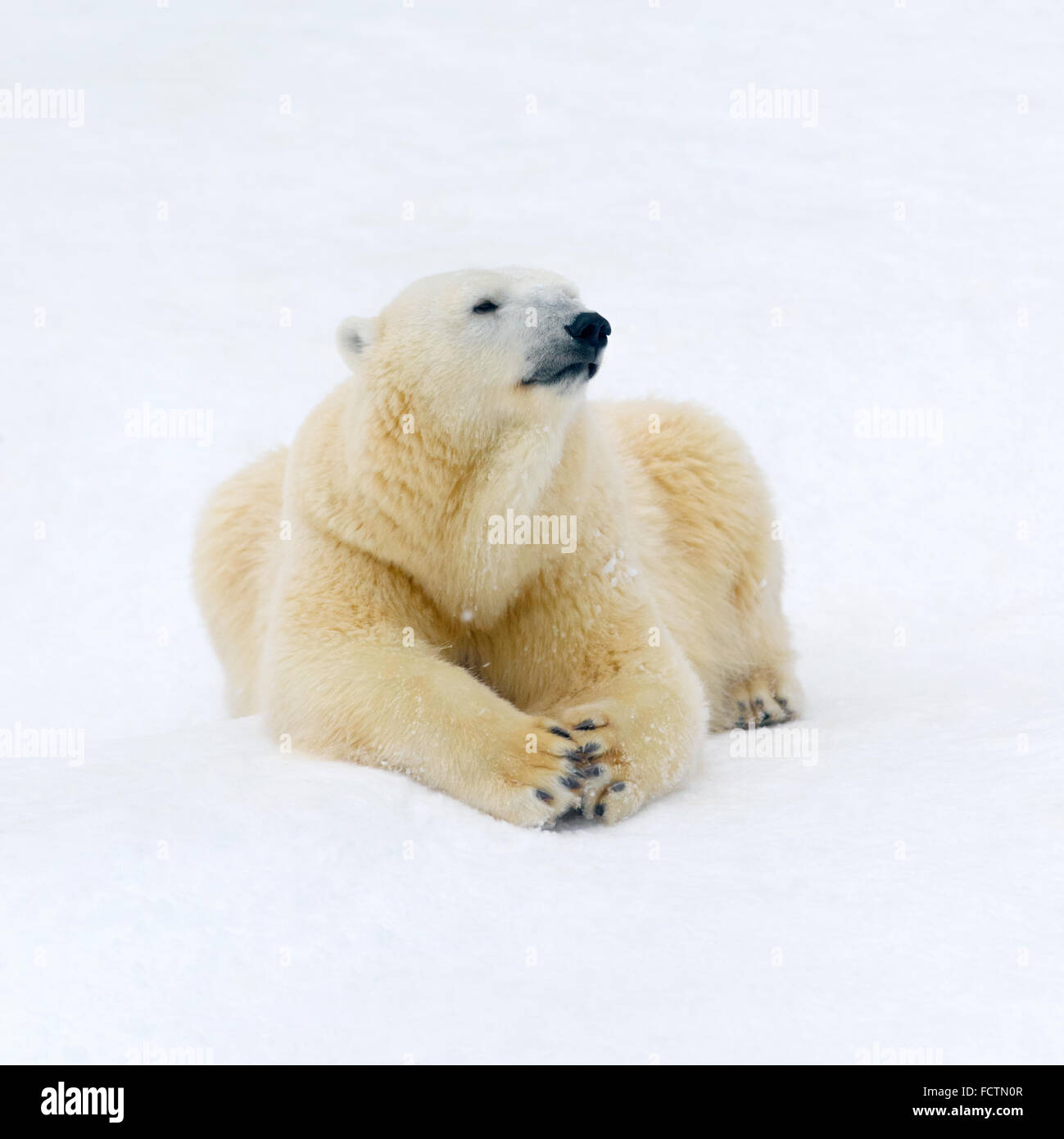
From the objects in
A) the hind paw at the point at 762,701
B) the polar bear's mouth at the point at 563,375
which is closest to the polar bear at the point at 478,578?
the polar bear's mouth at the point at 563,375

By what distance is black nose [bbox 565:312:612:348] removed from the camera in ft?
12.1

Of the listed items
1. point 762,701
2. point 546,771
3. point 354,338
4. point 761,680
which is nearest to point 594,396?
point 761,680

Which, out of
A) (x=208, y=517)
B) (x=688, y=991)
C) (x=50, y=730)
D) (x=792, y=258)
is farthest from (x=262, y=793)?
(x=792, y=258)

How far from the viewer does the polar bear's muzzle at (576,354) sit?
12.1 feet

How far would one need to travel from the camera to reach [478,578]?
3910mm

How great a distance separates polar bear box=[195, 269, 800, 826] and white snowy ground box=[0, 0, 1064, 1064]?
0.53 ft

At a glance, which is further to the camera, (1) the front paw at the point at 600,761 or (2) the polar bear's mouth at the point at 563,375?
(2) the polar bear's mouth at the point at 563,375

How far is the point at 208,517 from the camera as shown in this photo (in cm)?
527

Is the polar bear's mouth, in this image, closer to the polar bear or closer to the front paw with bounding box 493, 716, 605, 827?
the polar bear

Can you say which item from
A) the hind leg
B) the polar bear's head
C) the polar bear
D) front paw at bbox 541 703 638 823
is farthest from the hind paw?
the polar bear's head

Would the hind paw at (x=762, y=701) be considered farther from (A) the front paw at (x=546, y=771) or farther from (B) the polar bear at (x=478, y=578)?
(A) the front paw at (x=546, y=771)

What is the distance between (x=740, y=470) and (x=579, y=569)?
1.58m

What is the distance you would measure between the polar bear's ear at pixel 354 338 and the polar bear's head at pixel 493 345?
69 mm

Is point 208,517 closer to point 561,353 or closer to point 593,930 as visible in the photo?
point 561,353
